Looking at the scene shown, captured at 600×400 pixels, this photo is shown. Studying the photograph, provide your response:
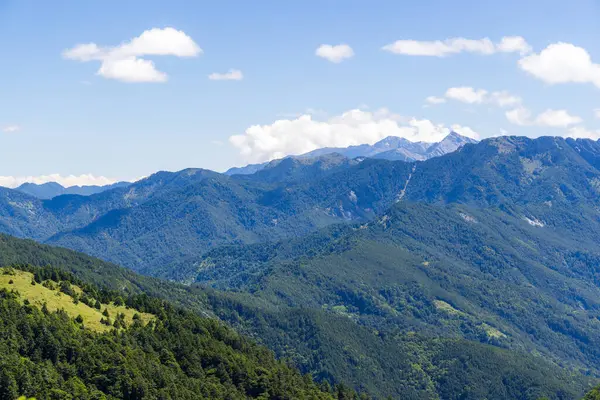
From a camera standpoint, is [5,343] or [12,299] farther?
[12,299]

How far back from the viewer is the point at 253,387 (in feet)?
650

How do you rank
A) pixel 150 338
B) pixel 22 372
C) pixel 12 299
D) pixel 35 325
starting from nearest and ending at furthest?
pixel 22 372
pixel 35 325
pixel 12 299
pixel 150 338

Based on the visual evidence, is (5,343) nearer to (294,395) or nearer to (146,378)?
(146,378)

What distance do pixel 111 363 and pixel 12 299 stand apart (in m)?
37.4

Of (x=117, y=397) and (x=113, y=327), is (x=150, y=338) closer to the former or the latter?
(x=113, y=327)

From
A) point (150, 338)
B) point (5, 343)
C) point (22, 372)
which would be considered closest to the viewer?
point (22, 372)

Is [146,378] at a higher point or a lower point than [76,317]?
lower

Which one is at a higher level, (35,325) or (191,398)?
(35,325)

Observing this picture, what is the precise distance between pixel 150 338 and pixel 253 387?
32151 millimetres

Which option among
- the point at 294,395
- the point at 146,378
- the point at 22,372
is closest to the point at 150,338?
the point at 146,378

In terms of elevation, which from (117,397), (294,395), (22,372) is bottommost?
(294,395)

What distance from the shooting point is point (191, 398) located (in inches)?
6752

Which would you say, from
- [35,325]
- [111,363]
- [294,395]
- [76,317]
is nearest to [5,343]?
[35,325]

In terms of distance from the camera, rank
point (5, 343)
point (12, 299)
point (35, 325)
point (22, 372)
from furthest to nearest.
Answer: point (12, 299) < point (35, 325) < point (5, 343) < point (22, 372)
